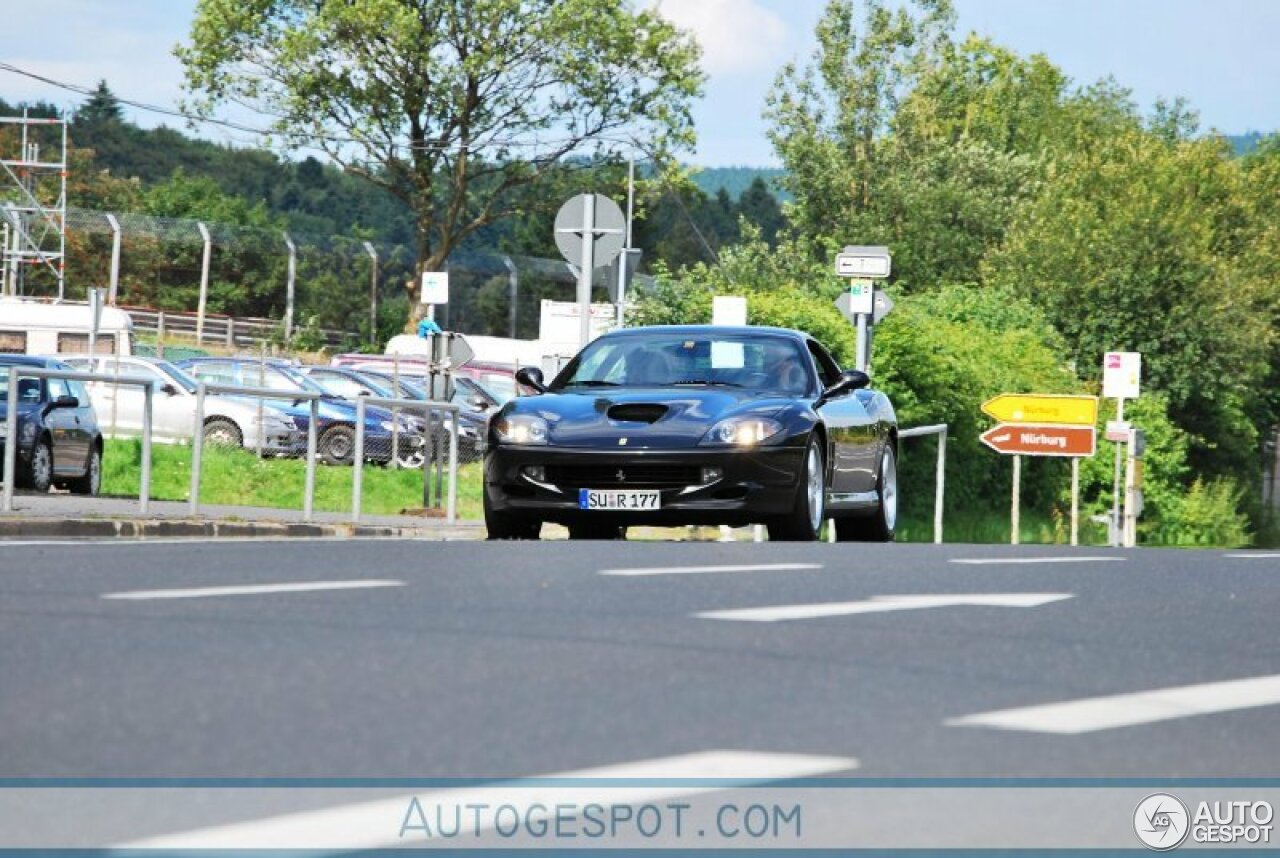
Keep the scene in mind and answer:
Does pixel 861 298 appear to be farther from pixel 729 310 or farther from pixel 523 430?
pixel 523 430

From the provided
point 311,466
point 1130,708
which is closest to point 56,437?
point 311,466

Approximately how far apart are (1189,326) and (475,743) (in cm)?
5711

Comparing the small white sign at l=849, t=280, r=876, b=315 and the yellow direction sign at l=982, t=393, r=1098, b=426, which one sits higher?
the small white sign at l=849, t=280, r=876, b=315

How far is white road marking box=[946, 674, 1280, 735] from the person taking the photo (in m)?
6.06

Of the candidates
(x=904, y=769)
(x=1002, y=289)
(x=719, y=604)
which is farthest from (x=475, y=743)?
(x=1002, y=289)

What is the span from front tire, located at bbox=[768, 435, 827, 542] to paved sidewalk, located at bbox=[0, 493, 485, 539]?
16.7 ft

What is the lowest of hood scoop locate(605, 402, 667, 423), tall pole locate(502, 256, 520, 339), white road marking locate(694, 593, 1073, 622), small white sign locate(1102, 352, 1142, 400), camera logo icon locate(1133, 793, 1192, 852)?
camera logo icon locate(1133, 793, 1192, 852)

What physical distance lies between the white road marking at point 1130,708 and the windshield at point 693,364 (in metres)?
→ 8.89

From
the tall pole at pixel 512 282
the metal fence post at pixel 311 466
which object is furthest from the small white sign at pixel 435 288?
the tall pole at pixel 512 282

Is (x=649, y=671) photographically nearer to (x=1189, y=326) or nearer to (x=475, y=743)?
(x=475, y=743)

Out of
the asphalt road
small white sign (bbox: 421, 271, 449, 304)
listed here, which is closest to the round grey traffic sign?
small white sign (bbox: 421, 271, 449, 304)

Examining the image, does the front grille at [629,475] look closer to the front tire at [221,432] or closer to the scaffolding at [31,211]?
the front tire at [221,432]

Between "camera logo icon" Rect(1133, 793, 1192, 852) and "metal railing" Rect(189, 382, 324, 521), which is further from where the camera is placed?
"metal railing" Rect(189, 382, 324, 521)

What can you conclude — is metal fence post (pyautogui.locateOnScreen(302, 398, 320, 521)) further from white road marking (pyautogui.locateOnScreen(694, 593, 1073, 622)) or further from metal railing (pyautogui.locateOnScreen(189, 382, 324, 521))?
white road marking (pyautogui.locateOnScreen(694, 593, 1073, 622))
